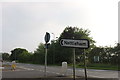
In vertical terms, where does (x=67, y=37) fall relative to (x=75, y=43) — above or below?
above

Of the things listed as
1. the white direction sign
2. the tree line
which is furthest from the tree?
the white direction sign

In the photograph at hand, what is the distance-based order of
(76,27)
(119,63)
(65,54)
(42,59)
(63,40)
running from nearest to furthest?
(63,40)
(119,63)
(65,54)
(76,27)
(42,59)

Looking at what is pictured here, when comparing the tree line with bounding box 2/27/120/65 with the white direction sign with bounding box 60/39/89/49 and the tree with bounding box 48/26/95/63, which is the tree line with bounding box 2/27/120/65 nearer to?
the tree with bounding box 48/26/95/63

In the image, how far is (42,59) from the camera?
7569cm

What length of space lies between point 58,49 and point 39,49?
20503 millimetres

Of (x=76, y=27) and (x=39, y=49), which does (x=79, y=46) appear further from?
(x=39, y=49)

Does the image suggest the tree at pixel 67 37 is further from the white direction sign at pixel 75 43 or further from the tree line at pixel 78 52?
the white direction sign at pixel 75 43

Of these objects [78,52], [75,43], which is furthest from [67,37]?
[75,43]

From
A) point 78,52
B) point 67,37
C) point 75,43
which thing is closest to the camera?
point 75,43

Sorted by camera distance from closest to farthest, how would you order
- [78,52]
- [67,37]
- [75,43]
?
[75,43] < [78,52] < [67,37]

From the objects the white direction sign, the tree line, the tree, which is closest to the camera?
the white direction sign

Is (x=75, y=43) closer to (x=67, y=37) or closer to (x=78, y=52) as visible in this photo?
(x=78, y=52)

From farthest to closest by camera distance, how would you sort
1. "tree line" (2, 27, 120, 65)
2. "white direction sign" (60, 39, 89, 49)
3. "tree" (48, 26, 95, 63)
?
"tree" (48, 26, 95, 63) < "tree line" (2, 27, 120, 65) < "white direction sign" (60, 39, 89, 49)

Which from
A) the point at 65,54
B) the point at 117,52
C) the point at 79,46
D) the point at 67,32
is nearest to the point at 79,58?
the point at 65,54
